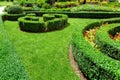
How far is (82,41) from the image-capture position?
13383 mm

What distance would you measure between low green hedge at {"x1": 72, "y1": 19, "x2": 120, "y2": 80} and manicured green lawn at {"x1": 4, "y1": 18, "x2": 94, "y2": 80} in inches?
31.3

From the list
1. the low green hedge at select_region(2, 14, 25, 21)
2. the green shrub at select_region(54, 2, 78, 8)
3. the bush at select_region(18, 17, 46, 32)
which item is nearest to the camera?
the bush at select_region(18, 17, 46, 32)

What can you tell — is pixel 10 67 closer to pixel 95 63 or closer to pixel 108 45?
pixel 95 63

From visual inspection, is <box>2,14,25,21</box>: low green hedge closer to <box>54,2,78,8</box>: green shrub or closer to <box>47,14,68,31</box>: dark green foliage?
<box>47,14,68,31</box>: dark green foliage

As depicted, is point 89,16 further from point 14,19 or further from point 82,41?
point 82,41

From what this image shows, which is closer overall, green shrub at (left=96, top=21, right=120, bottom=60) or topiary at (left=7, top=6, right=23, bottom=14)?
green shrub at (left=96, top=21, right=120, bottom=60)

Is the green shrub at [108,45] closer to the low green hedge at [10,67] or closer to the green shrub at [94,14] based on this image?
the low green hedge at [10,67]

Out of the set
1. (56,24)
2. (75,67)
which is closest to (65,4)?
(56,24)

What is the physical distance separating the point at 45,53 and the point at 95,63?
5412 mm

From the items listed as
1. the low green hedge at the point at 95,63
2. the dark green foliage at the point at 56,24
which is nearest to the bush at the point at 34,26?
the dark green foliage at the point at 56,24

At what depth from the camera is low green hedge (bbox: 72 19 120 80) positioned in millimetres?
9453

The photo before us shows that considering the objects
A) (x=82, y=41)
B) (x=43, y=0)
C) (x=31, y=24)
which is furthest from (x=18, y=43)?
(x=43, y=0)

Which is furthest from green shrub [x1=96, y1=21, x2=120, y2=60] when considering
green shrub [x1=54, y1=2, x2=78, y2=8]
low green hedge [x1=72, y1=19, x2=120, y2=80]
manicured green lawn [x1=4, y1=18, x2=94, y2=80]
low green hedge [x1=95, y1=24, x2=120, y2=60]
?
green shrub [x1=54, y1=2, x2=78, y2=8]

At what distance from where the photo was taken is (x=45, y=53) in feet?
50.4
